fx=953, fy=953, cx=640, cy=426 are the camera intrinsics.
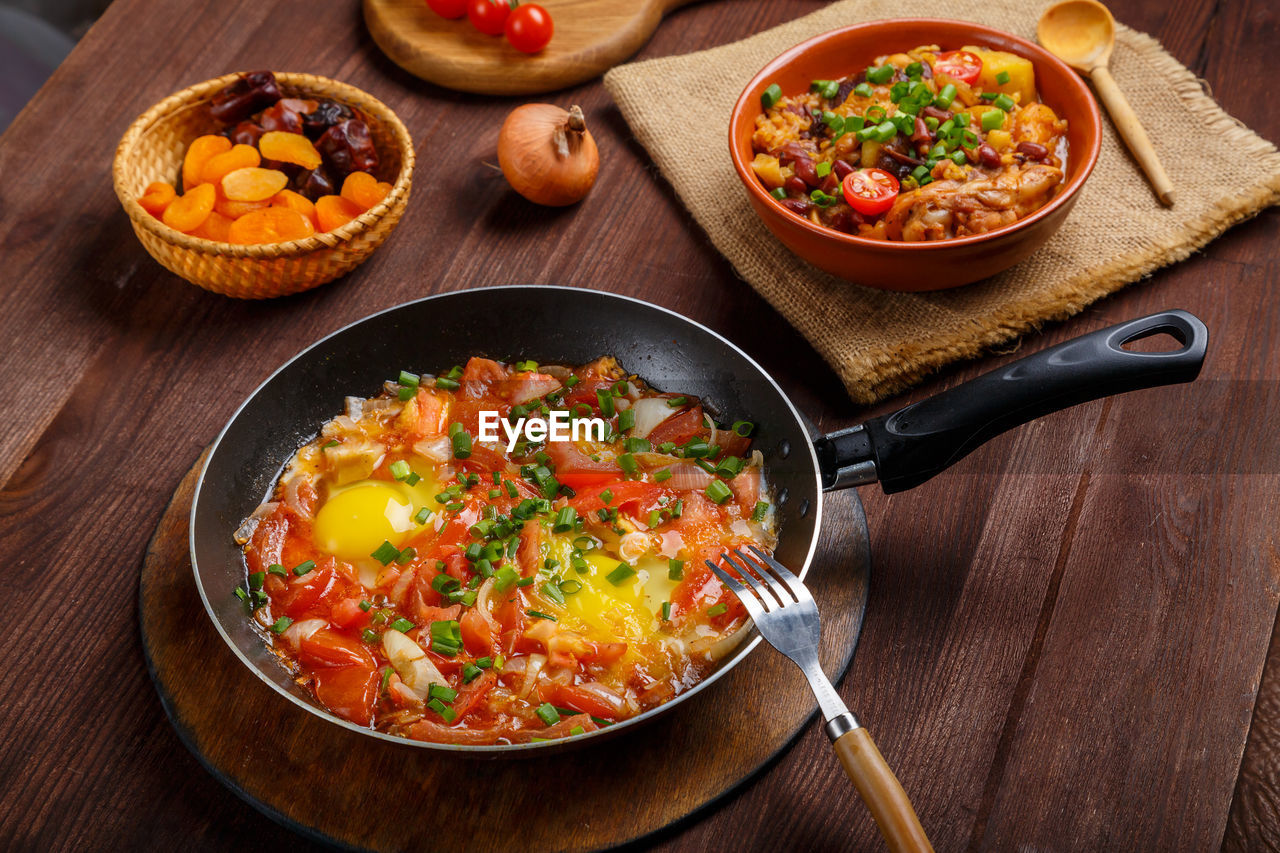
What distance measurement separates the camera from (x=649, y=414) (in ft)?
8.18

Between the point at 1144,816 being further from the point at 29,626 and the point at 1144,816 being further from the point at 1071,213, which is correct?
the point at 29,626

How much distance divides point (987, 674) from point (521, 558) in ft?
3.60

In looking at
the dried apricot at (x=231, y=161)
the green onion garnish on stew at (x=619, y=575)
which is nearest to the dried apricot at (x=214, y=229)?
the dried apricot at (x=231, y=161)

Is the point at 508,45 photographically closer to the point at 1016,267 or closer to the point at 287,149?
the point at 287,149

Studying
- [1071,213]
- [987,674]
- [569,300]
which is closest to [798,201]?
[569,300]

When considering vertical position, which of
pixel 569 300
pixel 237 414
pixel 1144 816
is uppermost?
pixel 237 414

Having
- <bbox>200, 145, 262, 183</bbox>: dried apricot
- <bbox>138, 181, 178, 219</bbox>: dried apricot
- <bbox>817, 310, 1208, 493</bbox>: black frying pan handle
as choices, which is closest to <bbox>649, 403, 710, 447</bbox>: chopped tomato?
<bbox>817, 310, 1208, 493</bbox>: black frying pan handle

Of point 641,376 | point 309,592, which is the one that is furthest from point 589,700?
point 641,376

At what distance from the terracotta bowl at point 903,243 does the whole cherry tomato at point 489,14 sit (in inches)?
39.7

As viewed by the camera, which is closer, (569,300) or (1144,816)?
(1144,816)

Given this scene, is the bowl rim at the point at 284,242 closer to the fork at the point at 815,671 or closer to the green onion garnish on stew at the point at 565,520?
the green onion garnish on stew at the point at 565,520

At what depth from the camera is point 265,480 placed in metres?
2.39

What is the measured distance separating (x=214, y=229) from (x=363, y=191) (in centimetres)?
43

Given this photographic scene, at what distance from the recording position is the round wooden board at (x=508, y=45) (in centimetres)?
329
